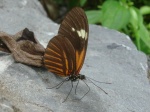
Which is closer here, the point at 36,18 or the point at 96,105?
the point at 96,105

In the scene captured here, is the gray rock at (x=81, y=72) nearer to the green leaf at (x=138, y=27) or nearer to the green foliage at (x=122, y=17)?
the green foliage at (x=122, y=17)

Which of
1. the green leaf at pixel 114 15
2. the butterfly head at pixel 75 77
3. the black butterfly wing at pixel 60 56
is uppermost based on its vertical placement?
the black butterfly wing at pixel 60 56

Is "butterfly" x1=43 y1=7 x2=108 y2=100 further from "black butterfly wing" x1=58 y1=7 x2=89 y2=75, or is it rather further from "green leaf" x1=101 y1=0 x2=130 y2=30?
"green leaf" x1=101 y1=0 x2=130 y2=30

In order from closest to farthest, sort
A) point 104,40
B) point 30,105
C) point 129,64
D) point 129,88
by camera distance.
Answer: point 30,105, point 129,88, point 129,64, point 104,40

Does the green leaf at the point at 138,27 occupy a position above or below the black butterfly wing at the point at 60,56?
below

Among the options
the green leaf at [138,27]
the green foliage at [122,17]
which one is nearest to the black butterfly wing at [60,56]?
the green foliage at [122,17]

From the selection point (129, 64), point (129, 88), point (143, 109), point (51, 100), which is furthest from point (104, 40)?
point (51, 100)

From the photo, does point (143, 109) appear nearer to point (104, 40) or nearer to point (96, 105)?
point (96, 105)

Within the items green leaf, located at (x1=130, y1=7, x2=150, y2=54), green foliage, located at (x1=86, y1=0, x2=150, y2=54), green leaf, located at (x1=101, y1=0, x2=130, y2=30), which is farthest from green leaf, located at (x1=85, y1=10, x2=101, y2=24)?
green leaf, located at (x1=130, y1=7, x2=150, y2=54)
